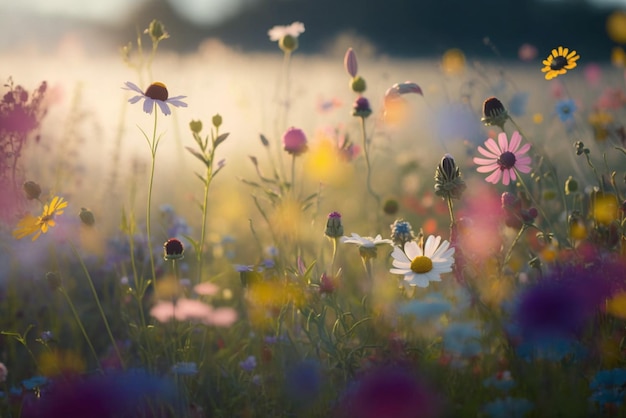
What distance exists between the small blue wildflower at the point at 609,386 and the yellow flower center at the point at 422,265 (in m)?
0.44

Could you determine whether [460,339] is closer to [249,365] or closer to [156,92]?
[249,365]

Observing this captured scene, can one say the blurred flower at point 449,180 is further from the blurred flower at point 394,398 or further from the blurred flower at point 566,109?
the blurred flower at point 566,109

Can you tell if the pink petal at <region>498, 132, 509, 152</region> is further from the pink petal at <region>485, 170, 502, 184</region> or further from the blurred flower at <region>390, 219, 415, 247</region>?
the blurred flower at <region>390, 219, 415, 247</region>

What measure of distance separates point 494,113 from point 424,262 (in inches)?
19.3

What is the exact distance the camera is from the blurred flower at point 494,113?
6.28ft

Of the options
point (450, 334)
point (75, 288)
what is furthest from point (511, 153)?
point (75, 288)

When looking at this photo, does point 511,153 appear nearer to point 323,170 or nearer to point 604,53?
point 323,170

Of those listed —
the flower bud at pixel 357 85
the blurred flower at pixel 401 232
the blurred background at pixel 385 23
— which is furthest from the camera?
the blurred background at pixel 385 23

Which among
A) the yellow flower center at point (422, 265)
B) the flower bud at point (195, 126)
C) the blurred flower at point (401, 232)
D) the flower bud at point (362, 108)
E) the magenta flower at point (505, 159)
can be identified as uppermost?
the flower bud at point (362, 108)

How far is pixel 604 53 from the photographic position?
55.9ft

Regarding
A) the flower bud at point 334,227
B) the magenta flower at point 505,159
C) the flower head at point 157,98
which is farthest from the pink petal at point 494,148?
the flower head at point 157,98

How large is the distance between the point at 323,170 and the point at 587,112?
336 cm

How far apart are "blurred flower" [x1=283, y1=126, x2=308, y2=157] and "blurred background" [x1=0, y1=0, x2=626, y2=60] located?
1555cm

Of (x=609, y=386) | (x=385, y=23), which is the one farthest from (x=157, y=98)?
(x=385, y=23)
